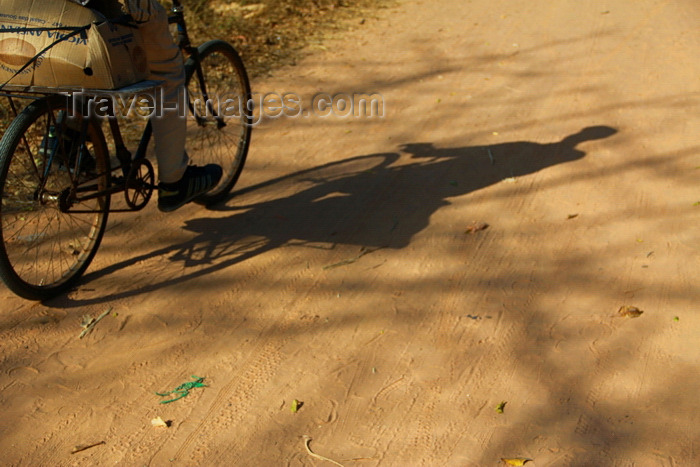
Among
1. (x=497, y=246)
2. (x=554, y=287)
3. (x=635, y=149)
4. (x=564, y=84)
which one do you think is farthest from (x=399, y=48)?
(x=554, y=287)

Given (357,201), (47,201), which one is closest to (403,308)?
(357,201)

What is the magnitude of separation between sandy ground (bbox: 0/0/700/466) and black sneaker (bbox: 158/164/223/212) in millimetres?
310

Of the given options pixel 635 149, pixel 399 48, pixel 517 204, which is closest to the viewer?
pixel 517 204

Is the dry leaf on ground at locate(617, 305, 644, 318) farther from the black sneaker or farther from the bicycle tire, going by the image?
the bicycle tire

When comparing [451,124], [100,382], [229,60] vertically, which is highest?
[229,60]

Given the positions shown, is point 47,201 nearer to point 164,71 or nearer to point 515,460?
point 164,71

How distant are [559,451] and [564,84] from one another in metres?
4.78

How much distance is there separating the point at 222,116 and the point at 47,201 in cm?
165

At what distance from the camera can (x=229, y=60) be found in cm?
474

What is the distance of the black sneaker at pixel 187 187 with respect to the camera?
155 inches

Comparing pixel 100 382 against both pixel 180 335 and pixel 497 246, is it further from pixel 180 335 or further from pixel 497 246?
pixel 497 246

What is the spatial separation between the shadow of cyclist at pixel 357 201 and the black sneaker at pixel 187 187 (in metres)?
0.31

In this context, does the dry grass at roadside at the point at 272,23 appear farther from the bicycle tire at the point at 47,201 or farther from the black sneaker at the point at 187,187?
the bicycle tire at the point at 47,201

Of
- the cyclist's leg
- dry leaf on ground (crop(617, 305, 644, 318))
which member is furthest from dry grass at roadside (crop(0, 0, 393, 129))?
dry leaf on ground (crop(617, 305, 644, 318))
